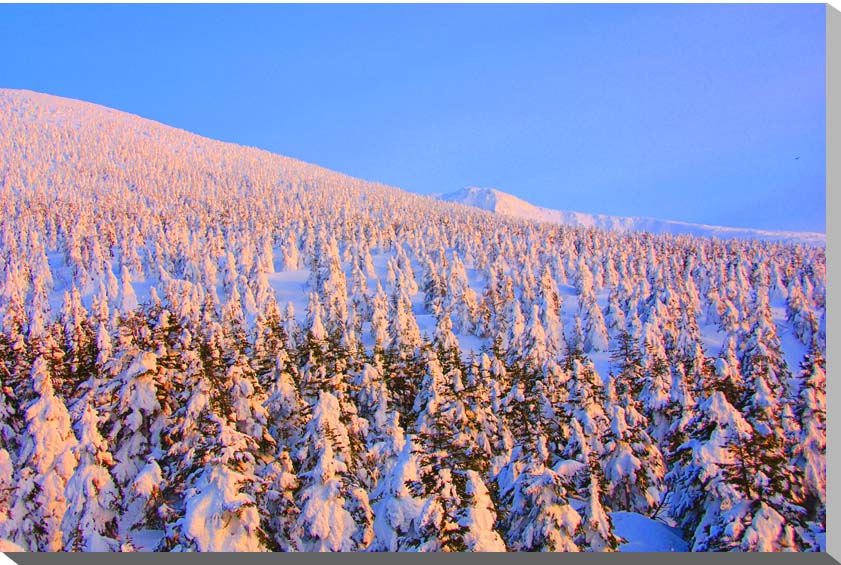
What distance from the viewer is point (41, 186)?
5930 inches

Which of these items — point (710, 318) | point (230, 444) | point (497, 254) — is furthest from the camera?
point (497, 254)

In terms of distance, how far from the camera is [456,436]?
21922 millimetres

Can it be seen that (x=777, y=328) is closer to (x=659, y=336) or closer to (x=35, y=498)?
(x=659, y=336)

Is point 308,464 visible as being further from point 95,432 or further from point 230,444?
point 95,432

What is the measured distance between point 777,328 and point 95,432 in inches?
1609

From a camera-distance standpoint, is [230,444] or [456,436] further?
[456,436]

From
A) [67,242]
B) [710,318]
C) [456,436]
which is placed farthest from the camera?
[67,242]

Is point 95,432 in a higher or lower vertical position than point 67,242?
lower

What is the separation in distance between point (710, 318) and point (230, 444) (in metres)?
58.3

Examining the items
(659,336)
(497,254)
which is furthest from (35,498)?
(497,254)
